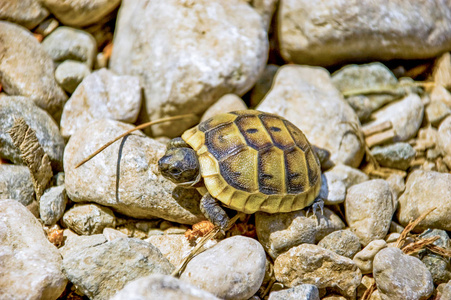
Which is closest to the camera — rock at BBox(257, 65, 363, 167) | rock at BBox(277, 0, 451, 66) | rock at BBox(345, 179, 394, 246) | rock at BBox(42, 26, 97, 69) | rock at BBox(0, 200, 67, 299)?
rock at BBox(0, 200, 67, 299)

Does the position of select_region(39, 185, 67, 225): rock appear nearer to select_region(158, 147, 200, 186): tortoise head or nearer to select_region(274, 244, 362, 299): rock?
select_region(158, 147, 200, 186): tortoise head

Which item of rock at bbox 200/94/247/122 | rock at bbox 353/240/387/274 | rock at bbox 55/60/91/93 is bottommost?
rock at bbox 353/240/387/274

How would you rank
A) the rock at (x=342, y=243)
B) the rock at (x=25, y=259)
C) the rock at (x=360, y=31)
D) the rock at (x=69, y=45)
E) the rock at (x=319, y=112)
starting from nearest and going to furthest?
the rock at (x=25, y=259), the rock at (x=342, y=243), the rock at (x=319, y=112), the rock at (x=69, y=45), the rock at (x=360, y=31)

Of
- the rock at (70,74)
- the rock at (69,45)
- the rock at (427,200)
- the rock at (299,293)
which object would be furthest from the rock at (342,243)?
the rock at (69,45)

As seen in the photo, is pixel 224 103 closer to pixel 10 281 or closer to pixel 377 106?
pixel 377 106

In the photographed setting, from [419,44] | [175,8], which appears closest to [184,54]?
[175,8]

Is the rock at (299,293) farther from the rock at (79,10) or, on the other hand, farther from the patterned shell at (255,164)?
the rock at (79,10)

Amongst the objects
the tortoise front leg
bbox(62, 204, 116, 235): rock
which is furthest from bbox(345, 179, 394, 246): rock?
bbox(62, 204, 116, 235): rock

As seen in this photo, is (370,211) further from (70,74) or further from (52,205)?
(70,74)
